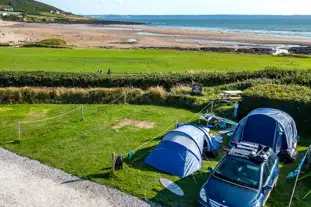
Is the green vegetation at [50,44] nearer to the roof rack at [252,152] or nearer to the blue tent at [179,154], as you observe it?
the blue tent at [179,154]

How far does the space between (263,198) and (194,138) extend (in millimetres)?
4871

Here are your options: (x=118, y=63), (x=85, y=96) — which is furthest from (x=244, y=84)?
(x=118, y=63)

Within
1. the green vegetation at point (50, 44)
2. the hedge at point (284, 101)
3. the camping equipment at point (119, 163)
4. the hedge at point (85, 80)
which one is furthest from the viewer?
the green vegetation at point (50, 44)

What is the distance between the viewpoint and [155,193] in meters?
14.1

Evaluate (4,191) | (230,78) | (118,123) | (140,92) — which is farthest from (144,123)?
(230,78)

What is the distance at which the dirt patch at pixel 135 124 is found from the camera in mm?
22500

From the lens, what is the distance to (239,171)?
1282 centimetres

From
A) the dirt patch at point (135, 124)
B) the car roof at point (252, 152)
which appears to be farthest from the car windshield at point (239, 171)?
the dirt patch at point (135, 124)

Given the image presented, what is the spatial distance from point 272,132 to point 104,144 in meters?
9.21

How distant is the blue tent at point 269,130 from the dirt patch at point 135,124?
20.8ft

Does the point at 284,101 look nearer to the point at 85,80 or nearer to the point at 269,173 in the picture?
the point at 269,173

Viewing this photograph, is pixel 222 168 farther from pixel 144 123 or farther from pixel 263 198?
pixel 144 123

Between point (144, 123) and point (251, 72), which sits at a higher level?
point (251, 72)

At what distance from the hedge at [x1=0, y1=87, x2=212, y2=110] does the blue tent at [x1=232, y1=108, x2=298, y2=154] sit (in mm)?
10644
